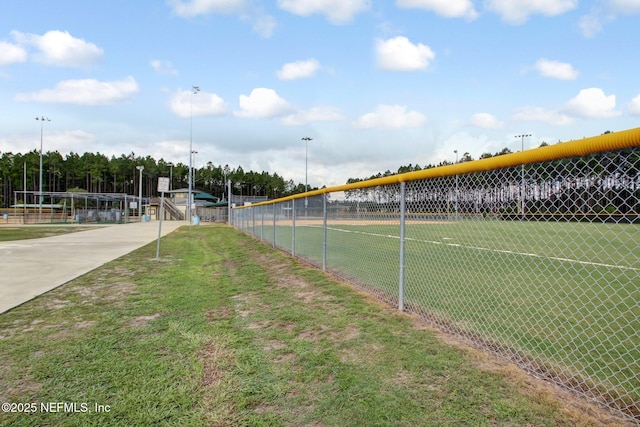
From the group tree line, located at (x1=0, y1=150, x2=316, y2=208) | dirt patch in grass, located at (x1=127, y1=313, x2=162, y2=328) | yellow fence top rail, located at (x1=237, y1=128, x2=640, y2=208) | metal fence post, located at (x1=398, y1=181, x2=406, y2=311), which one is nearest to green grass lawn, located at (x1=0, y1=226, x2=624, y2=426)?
dirt patch in grass, located at (x1=127, y1=313, x2=162, y2=328)

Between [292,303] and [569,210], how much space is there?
3.84m

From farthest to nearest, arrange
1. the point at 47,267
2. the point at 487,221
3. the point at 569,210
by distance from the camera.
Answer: the point at 47,267, the point at 487,221, the point at 569,210

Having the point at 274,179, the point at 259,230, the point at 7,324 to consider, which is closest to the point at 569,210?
the point at 7,324

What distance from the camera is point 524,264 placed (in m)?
9.22

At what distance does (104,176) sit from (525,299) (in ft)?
353

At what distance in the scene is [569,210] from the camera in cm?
311

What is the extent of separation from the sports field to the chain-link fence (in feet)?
0.06

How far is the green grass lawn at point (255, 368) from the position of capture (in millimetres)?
2768

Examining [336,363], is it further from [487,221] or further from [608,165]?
[608,165]

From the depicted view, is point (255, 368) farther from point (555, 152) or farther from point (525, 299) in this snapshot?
point (525, 299)

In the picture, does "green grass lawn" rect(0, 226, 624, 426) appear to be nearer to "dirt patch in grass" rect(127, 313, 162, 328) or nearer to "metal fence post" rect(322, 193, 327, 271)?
"dirt patch in grass" rect(127, 313, 162, 328)

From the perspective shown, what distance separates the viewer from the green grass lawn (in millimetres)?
2768

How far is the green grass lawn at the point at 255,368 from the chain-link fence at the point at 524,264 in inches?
19.3

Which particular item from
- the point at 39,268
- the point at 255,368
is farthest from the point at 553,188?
the point at 39,268
